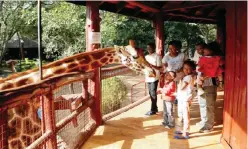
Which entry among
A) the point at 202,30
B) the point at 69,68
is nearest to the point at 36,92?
the point at 69,68

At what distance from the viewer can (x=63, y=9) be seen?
15.0 meters

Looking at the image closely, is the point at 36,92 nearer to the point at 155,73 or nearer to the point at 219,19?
the point at 155,73

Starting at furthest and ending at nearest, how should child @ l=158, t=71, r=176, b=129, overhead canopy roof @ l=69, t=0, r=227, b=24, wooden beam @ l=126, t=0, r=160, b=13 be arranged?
overhead canopy roof @ l=69, t=0, r=227, b=24 → wooden beam @ l=126, t=0, r=160, b=13 → child @ l=158, t=71, r=176, b=129

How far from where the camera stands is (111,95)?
888 centimetres

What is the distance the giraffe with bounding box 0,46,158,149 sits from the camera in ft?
14.0

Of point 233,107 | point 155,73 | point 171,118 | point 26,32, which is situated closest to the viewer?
point 233,107

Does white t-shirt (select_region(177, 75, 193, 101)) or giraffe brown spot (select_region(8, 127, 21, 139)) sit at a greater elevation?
white t-shirt (select_region(177, 75, 193, 101))

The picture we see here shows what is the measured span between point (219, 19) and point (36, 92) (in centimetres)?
738

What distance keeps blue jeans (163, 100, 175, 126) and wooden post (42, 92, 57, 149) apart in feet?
6.86

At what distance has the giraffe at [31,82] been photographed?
4.28 meters

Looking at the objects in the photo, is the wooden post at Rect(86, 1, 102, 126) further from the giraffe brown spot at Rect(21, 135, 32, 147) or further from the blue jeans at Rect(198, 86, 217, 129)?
the blue jeans at Rect(198, 86, 217, 129)

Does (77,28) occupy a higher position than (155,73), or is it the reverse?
(77,28)

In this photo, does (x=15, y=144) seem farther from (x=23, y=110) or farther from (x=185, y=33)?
(x=185, y=33)

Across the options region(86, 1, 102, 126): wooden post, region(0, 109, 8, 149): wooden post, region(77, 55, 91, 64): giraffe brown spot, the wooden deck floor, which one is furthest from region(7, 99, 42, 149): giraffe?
region(0, 109, 8, 149): wooden post
